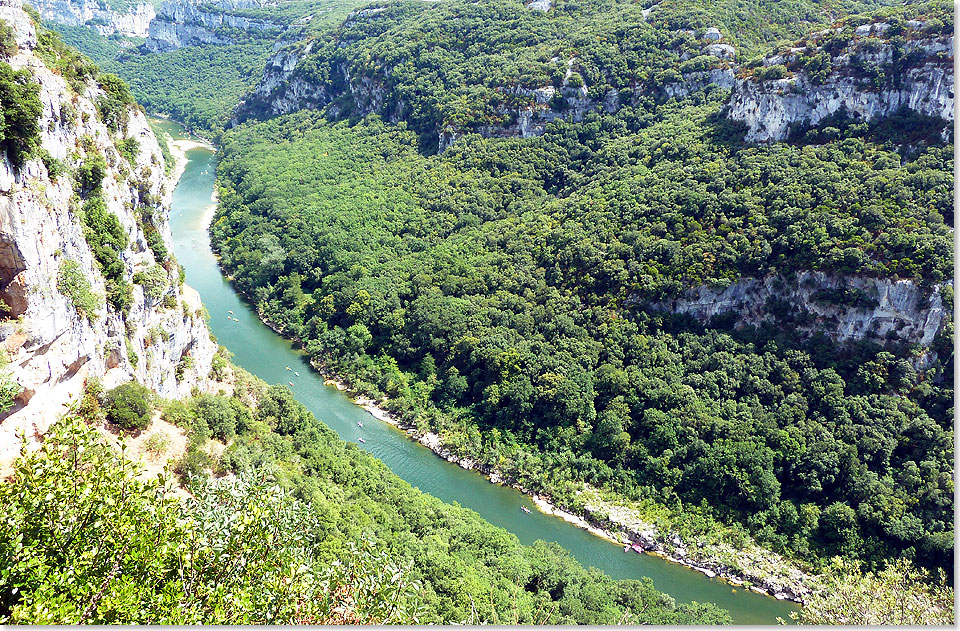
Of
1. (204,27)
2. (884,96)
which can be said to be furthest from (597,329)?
(204,27)

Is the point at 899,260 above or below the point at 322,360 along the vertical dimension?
above

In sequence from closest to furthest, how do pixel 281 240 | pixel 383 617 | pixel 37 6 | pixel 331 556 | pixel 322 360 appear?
1. pixel 383 617
2. pixel 331 556
3. pixel 322 360
4. pixel 281 240
5. pixel 37 6

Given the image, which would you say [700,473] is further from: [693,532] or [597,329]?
[597,329]

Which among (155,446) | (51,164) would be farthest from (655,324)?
(51,164)

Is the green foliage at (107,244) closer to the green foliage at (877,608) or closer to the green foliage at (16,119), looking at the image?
the green foliage at (16,119)

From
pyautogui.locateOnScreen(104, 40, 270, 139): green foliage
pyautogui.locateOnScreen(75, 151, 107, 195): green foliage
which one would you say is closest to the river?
pyautogui.locateOnScreen(75, 151, 107, 195): green foliage

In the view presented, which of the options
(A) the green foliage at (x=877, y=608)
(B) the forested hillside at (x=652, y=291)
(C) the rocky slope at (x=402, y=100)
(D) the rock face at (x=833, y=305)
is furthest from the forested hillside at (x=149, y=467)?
(C) the rocky slope at (x=402, y=100)

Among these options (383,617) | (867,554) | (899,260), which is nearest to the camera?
(383,617)

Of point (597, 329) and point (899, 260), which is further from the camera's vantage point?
point (597, 329)

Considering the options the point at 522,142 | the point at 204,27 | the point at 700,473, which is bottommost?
the point at 700,473

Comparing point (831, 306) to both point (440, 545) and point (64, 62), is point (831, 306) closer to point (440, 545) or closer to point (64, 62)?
point (440, 545)
